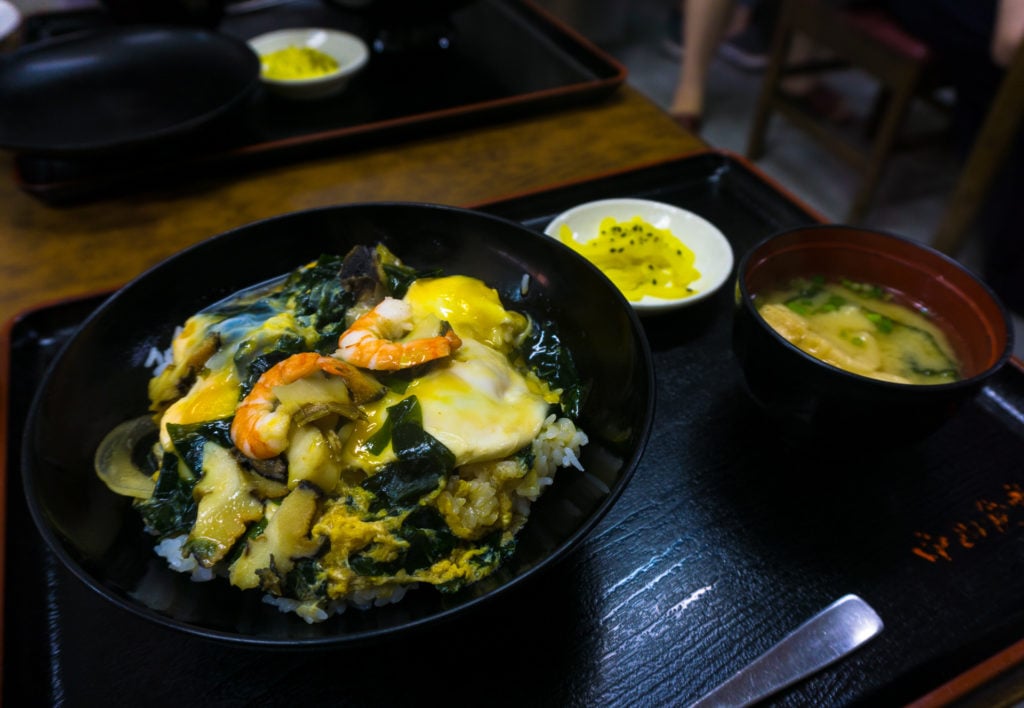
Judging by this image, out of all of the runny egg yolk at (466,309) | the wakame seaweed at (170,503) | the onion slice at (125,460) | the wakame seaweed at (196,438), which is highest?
the runny egg yolk at (466,309)

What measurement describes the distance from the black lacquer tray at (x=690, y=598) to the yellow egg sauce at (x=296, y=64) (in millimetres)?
1426

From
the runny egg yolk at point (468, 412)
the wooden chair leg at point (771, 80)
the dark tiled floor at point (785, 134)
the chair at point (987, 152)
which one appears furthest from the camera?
the dark tiled floor at point (785, 134)

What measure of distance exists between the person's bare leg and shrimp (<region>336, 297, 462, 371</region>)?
3.54 metres

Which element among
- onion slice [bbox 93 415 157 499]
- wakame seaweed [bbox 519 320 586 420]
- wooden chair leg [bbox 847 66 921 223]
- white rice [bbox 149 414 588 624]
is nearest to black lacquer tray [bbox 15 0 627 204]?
onion slice [bbox 93 415 157 499]

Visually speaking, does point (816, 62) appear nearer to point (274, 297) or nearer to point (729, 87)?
point (729, 87)

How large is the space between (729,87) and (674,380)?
453 cm

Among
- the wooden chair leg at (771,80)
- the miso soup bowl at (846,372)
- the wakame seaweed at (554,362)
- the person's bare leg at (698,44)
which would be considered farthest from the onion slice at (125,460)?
the wooden chair leg at (771,80)

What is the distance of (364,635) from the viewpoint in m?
0.85

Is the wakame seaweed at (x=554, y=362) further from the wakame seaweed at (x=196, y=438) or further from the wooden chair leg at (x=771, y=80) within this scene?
the wooden chair leg at (x=771, y=80)

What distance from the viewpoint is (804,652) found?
104 centimetres

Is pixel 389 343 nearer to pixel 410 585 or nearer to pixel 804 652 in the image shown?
pixel 410 585

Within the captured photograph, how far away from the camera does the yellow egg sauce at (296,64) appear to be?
2.38 metres

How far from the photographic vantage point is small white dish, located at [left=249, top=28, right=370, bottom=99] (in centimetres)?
231

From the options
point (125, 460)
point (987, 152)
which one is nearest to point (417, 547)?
point (125, 460)
